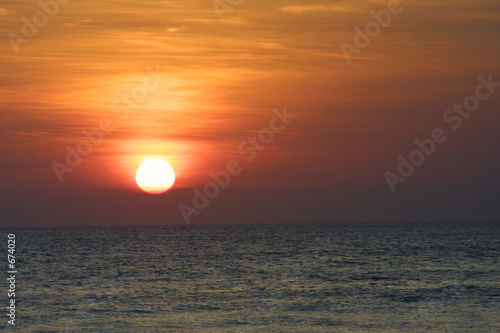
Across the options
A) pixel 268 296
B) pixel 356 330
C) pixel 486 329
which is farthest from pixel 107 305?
pixel 486 329

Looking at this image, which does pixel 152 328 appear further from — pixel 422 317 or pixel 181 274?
pixel 181 274

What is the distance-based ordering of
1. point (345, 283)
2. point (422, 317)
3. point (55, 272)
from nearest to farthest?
point (422, 317) < point (345, 283) < point (55, 272)

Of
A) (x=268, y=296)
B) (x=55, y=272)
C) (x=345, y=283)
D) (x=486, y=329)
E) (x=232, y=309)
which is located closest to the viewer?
(x=486, y=329)

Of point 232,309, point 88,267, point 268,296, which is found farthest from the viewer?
point 88,267

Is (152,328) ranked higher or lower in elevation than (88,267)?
lower

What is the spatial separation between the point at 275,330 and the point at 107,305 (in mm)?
13218

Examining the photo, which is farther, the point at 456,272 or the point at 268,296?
the point at 456,272

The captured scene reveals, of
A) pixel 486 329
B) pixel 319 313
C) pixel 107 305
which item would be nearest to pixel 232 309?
pixel 319 313

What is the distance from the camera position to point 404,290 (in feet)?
147

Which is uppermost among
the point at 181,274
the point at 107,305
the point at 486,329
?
the point at 181,274

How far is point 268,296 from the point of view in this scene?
4169 centimetres

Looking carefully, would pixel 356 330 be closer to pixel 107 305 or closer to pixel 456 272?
pixel 107 305

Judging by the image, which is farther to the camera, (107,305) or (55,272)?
(55,272)

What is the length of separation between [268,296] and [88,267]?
32.8 metres
